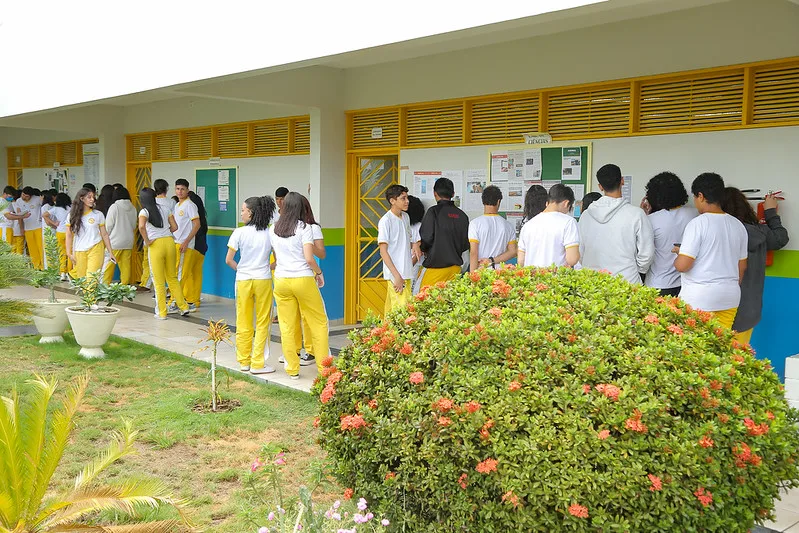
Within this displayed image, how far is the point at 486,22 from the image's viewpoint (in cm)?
545

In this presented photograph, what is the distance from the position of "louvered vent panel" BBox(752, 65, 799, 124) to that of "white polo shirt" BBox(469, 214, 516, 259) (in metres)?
2.35

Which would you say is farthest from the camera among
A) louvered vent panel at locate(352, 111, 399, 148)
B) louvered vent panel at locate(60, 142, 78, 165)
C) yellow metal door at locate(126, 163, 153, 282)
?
louvered vent panel at locate(60, 142, 78, 165)

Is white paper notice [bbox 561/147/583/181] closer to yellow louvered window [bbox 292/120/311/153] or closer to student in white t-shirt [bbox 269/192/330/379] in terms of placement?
student in white t-shirt [bbox 269/192/330/379]

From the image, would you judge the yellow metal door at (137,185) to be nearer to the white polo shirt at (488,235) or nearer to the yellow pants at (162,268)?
the yellow pants at (162,268)

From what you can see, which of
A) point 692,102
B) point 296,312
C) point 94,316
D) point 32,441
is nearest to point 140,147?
point 94,316

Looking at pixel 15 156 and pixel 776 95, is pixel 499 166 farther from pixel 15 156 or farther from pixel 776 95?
pixel 15 156

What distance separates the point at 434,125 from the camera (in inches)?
384

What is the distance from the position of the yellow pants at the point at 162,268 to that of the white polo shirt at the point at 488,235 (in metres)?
5.42

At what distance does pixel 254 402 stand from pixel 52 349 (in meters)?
3.28

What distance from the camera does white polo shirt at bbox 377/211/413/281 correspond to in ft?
25.7

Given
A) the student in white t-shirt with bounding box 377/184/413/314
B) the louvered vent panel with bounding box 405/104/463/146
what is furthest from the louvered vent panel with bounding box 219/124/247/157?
the student in white t-shirt with bounding box 377/184/413/314

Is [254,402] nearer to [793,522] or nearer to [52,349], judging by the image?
[52,349]

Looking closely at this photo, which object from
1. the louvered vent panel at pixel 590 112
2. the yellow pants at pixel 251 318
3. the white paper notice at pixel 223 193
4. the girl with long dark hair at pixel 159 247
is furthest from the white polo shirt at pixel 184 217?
the louvered vent panel at pixel 590 112

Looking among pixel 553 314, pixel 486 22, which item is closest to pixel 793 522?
pixel 553 314
